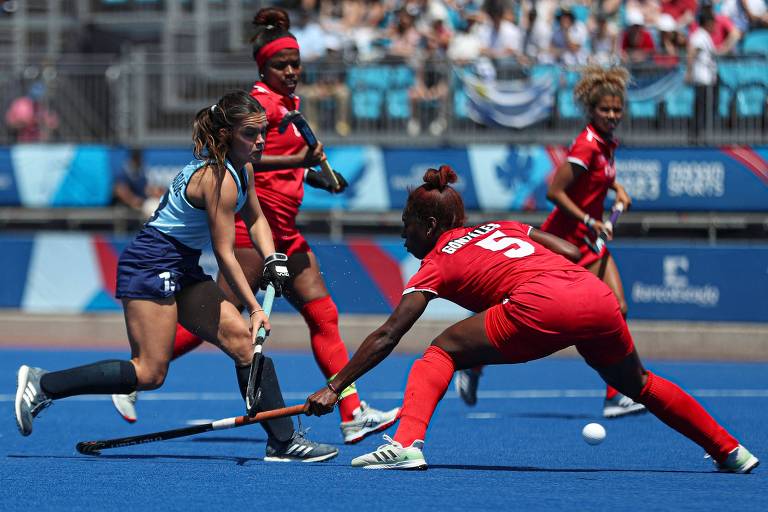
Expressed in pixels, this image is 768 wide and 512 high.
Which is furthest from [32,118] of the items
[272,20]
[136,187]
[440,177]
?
[440,177]

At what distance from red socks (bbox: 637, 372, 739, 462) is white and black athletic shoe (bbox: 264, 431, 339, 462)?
1.74m

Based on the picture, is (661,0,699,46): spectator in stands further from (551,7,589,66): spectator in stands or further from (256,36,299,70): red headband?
(256,36,299,70): red headband

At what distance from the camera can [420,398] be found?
6723mm

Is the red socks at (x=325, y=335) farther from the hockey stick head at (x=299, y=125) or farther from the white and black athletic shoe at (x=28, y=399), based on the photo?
the white and black athletic shoe at (x=28, y=399)

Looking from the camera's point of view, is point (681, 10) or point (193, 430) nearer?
point (193, 430)

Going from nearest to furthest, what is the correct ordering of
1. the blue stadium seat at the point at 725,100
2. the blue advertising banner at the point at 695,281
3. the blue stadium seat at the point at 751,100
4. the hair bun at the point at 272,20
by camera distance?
1. the hair bun at the point at 272,20
2. the blue advertising banner at the point at 695,281
3. the blue stadium seat at the point at 751,100
4. the blue stadium seat at the point at 725,100

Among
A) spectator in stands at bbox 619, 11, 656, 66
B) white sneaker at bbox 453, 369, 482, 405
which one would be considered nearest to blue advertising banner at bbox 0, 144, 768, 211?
spectator in stands at bbox 619, 11, 656, 66

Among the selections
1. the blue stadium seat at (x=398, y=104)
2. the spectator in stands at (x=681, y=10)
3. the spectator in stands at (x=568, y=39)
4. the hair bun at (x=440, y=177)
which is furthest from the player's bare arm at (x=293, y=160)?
the spectator in stands at (x=681, y=10)

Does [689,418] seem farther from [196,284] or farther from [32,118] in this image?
[32,118]

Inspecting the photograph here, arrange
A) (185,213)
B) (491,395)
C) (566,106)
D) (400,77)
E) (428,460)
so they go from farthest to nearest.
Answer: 1. (400,77)
2. (566,106)
3. (491,395)
4. (428,460)
5. (185,213)

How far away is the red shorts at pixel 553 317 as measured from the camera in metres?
6.70

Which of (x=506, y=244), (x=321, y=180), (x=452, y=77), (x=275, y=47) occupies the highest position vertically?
(x=275, y=47)

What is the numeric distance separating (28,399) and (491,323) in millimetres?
2524

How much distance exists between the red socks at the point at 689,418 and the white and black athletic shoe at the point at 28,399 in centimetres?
314
